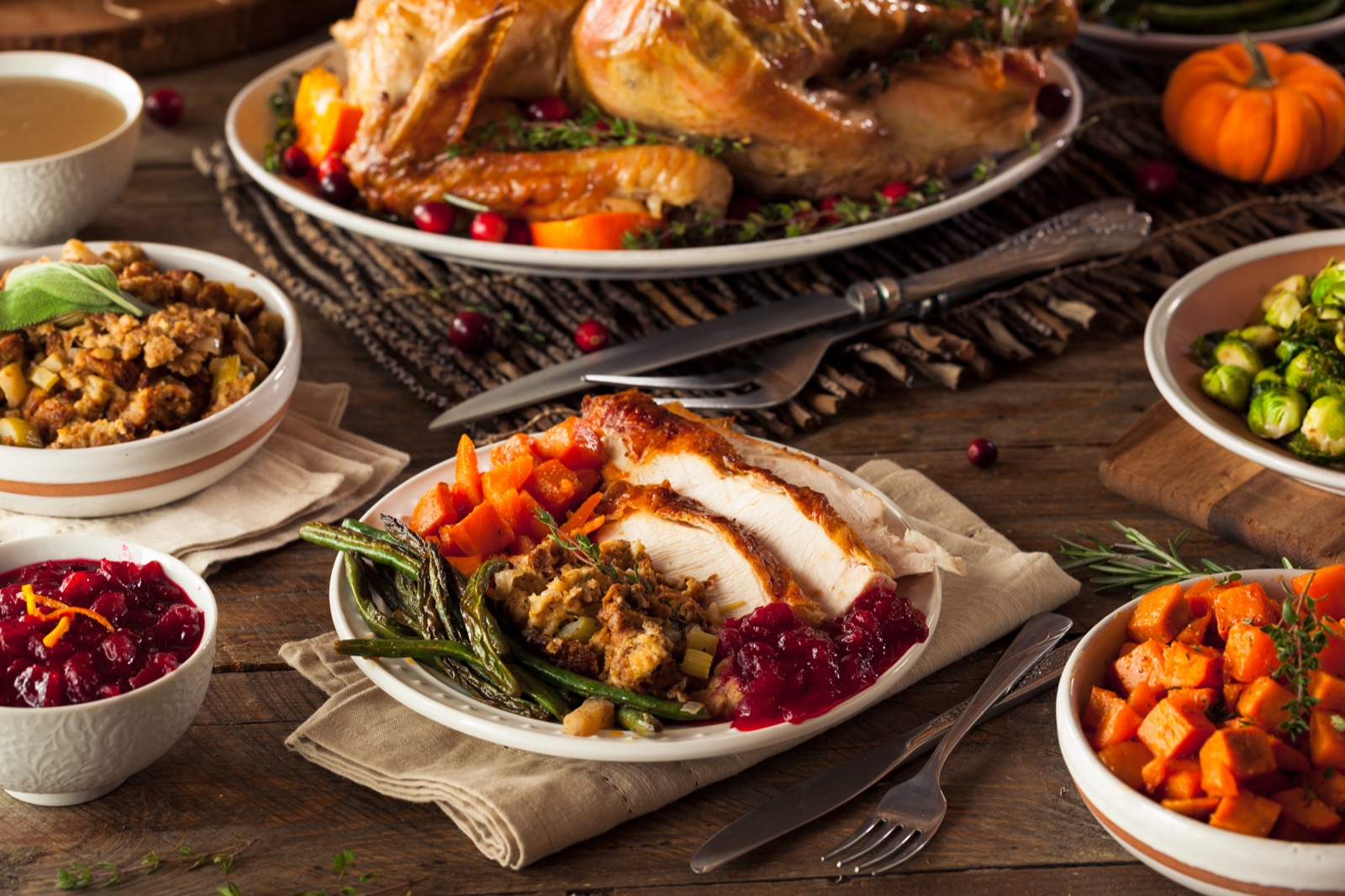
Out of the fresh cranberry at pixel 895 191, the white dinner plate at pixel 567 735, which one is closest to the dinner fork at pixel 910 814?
the white dinner plate at pixel 567 735

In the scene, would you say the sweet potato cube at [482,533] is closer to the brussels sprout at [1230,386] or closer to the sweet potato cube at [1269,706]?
the sweet potato cube at [1269,706]

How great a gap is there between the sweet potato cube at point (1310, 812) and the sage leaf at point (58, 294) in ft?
8.73

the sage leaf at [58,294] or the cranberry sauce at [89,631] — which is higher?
the sage leaf at [58,294]

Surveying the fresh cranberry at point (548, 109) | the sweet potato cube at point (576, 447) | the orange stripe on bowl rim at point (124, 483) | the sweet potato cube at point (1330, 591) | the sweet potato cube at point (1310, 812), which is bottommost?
the orange stripe on bowl rim at point (124, 483)

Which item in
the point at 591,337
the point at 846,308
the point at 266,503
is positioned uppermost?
the point at 846,308

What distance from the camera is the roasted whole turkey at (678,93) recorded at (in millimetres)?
3838

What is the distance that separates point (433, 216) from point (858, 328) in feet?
4.42

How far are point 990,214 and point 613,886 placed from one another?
3080mm

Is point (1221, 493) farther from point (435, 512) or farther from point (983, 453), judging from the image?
Answer: point (435, 512)

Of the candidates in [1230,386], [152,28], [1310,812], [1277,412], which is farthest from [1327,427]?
[152,28]

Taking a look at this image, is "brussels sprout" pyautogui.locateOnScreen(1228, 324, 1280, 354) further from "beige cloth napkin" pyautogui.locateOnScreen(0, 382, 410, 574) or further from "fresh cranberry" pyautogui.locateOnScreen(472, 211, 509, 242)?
"beige cloth napkin" pyautogui.locateOnScreen(0, 382, 410, 574)

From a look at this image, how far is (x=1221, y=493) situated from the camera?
10.4 feet

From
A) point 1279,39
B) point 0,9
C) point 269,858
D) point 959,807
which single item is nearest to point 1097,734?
point 959,807

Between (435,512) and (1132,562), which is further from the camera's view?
(1132,562)
